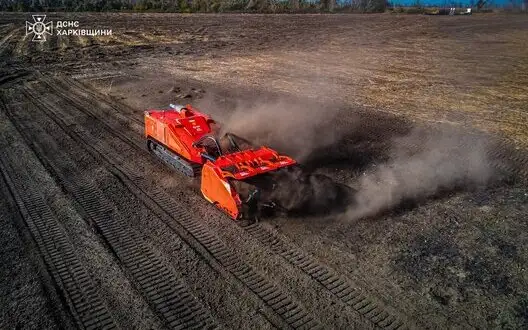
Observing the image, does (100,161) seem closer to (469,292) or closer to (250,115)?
(250,115)

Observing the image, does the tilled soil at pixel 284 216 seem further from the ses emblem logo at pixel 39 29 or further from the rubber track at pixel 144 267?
the ses emblem logo at pixel 39 29

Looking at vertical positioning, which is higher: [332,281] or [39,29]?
[39,29]

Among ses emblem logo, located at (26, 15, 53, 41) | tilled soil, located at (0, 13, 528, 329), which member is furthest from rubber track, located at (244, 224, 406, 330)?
ses emblem logo, located at (26, 15, 53, 41)

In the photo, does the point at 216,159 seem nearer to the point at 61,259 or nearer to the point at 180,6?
the point at 61,259

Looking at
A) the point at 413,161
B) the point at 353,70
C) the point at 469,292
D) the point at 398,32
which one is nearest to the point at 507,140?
the point at 413,161

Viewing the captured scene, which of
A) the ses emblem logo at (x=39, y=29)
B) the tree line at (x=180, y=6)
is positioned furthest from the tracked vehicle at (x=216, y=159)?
the tree line at (x=180, y=6)

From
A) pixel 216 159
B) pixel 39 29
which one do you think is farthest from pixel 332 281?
pixel 39 29
